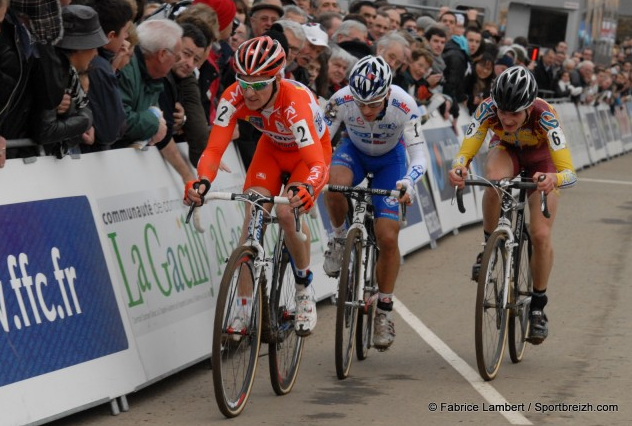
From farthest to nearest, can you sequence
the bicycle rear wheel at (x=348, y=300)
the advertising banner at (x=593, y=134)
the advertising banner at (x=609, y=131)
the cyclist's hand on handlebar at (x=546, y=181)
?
the advertising banner at (x=609, y=131), the advertising banner at (x=593, y=134), the cyclist's hand on handlebar at (x=546, y=181), the bicycle rear wheel at (x=348, y=300)

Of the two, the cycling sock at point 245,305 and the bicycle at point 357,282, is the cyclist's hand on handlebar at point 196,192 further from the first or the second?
the bicycle at point 357,282

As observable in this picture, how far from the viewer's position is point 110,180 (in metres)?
7.57

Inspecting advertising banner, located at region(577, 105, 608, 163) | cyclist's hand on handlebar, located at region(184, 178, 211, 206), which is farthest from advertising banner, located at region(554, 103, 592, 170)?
cyclist's hand on handlebar, located at region(184, 178, 211, 206)

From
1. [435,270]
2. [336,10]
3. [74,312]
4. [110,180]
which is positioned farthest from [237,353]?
[336,10]

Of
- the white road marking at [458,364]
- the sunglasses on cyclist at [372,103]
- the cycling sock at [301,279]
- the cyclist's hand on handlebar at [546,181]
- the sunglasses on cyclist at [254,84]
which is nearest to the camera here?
the white road marking at [458,364]

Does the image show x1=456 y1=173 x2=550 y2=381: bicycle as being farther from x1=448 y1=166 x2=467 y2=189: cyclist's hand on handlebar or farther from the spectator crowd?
the spectator crowd

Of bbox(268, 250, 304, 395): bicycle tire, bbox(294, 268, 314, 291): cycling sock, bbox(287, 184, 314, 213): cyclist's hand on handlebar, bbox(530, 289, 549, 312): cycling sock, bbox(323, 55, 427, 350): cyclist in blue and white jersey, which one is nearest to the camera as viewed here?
bbox(287, 184, 314, 213): cyclist's hand on handlebar

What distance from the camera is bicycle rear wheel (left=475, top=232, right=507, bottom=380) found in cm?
794

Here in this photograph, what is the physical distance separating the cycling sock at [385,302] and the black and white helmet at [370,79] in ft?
4.83

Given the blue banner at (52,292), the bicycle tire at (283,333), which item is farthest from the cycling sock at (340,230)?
the blue banner at (52,292)

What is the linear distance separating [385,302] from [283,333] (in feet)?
4.48

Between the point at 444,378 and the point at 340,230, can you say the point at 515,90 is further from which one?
Answer: the point at 444,378

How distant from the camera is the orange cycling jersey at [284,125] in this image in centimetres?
744

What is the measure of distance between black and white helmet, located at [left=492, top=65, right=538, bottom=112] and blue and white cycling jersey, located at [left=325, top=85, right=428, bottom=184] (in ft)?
2.43
